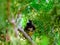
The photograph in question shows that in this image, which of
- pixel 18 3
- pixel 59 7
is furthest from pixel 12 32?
pixel 59 7

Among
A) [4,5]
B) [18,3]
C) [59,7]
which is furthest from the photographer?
[59,7]

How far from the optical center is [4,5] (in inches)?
21.5

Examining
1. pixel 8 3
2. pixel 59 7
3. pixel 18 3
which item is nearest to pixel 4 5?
pixel 8 3

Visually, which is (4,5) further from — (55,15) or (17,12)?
(55,15)

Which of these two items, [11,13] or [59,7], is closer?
[11,13]

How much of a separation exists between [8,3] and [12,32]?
0.09 meters

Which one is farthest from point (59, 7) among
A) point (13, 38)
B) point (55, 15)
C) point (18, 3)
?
point (13, 38)

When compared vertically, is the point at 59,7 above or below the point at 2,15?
above

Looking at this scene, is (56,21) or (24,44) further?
(56,21)

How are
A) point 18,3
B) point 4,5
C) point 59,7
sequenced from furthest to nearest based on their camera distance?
point 59,7
point 18,3
point 4,5

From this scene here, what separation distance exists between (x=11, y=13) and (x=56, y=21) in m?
0.38

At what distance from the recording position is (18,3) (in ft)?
2.26

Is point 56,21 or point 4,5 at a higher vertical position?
point 56,21

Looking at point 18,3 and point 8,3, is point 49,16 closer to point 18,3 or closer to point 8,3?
point 18,3
